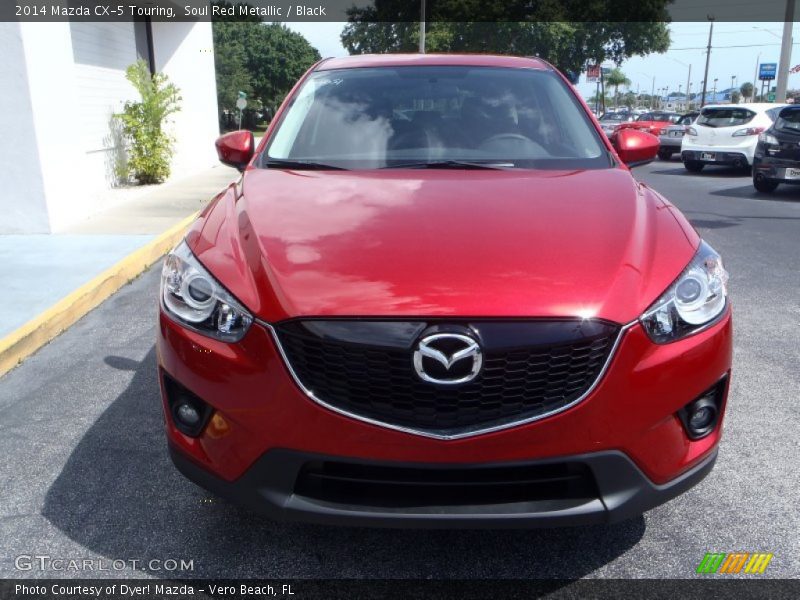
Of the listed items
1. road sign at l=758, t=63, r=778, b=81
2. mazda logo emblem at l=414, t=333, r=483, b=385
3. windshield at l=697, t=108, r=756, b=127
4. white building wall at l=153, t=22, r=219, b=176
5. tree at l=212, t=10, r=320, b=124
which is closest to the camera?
mazda logo emblem at l=414, t=333, r=483, b=385

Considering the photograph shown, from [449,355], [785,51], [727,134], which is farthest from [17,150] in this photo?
[785,51]

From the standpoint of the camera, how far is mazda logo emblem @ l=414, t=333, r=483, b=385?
1986mm

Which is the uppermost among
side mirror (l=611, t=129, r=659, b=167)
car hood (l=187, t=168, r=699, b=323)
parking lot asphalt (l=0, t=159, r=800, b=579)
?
side mirror (l=611, t=129, r=659, b=167)

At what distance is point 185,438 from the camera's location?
2.25m

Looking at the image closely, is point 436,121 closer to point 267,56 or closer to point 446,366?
point 446,366

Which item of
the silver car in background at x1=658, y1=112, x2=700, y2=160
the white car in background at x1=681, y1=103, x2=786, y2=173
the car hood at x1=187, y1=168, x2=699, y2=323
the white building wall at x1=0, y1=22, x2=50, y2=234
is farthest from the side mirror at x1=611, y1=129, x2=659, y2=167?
the silver car in background at x1=658, y1=112, x2=700, y2=160

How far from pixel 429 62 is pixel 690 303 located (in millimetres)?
2153

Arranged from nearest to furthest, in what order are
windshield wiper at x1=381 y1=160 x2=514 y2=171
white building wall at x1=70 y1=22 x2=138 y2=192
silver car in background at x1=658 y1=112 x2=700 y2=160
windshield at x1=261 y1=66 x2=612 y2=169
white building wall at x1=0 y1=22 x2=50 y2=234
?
windshield wiper at x1=381 y1=160 x2=514 y2=171 → windshield at x1=261 y1=66 x2=612 y2=169 → white building wall at x1=0 y1=22 x2=50 y2=234 → white building wall at x1=70 y1=22 x2=138 y2=192 → silver car in background at x1=658 y1=112 x2=700 y2=160

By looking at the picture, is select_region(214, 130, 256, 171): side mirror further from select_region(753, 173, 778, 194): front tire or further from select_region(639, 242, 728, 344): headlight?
select_region(753, 173, 778, 194): front tire

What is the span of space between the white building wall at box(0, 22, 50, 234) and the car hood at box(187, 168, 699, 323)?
5496mm

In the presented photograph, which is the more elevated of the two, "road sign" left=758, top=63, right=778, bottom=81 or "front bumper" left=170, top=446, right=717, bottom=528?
"front bumper" left=170, top=446, right=717, bottom=528

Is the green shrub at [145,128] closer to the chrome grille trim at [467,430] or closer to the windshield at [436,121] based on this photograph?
the windshield at [436,121]

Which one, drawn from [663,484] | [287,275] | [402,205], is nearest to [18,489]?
[287,275]

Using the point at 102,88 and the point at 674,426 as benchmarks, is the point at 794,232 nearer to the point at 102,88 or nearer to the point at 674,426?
the point at 674,426
